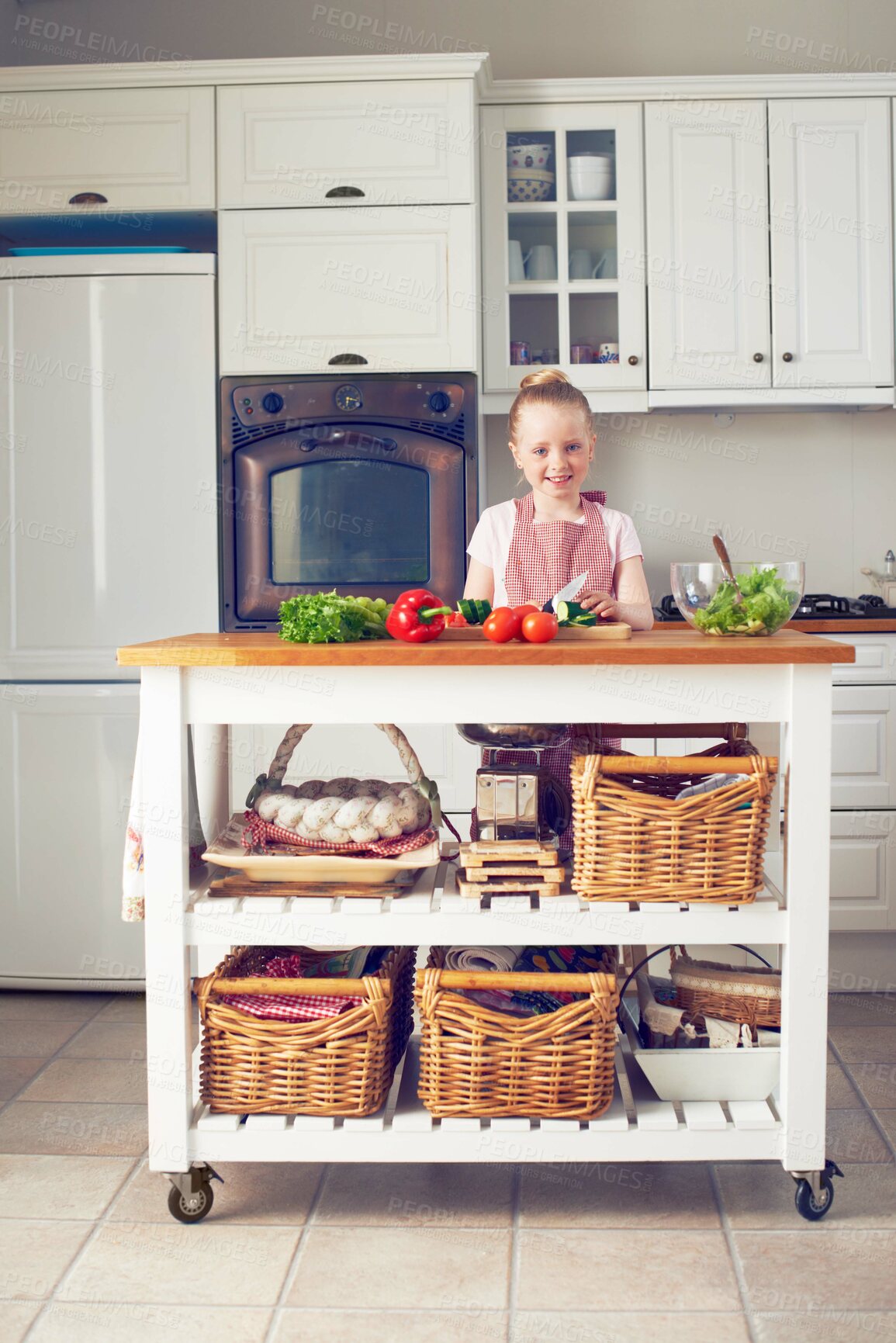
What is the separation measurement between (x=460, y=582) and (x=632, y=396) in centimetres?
75

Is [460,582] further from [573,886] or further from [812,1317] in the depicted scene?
[812,1317]

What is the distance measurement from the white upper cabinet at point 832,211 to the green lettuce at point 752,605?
159 centimetres

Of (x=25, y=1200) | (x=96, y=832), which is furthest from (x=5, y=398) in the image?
(x=25, y=1200)

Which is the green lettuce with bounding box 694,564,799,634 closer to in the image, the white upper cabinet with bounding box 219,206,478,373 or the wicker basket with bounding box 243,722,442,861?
the wicker basket with bounding box 243,722,442,861

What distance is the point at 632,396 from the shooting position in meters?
3.39

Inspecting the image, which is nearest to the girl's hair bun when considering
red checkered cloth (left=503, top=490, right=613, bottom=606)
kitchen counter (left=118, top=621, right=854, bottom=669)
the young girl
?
the young girl

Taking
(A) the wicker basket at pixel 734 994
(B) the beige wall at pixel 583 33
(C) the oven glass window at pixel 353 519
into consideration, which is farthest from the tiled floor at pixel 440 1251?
(B) the beige wall at pixel 583 33

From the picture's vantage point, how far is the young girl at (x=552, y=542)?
7.63 ft

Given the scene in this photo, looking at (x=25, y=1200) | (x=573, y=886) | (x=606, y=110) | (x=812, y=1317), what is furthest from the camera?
(x=606, y=110)

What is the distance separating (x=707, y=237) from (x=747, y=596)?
173 cm

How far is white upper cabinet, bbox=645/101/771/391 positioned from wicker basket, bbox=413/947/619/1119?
2027 millimetres

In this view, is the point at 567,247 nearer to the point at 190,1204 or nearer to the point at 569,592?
the point at 569,592

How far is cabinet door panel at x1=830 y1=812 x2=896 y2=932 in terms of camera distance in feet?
10.5

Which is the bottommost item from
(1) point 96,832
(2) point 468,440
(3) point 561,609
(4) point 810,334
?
(1) point 96,832
